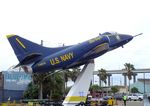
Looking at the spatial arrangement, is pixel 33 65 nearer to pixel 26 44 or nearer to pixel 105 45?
pixel 26 44

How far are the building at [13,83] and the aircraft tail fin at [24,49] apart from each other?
38.3 meters

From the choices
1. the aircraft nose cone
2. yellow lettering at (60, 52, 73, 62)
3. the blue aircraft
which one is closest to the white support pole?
the blue aircraft

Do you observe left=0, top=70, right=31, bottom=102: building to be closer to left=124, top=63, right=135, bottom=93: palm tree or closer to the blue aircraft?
the blue aircraft

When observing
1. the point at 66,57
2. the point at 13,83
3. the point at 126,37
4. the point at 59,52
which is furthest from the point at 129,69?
the point at 66,57

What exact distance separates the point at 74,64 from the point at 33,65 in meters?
2.99

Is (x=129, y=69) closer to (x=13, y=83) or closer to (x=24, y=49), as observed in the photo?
(x=13, y=83)

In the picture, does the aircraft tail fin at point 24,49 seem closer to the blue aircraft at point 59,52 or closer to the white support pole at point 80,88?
the blue aircraft at point 59,52

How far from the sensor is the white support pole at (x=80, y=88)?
29.8m

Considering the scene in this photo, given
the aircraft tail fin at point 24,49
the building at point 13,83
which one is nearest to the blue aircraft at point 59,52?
the aircraft tail fin at point 24,49

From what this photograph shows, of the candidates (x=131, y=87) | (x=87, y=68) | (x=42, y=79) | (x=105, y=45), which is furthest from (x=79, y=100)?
(x=131, y=87)

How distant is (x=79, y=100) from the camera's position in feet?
98.3

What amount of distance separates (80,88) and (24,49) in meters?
5.04

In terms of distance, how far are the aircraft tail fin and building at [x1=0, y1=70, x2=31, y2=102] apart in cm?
3829

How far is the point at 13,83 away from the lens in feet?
227
